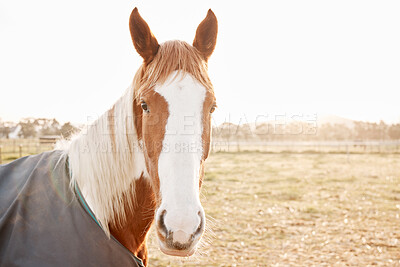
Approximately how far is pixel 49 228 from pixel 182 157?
1.02 m

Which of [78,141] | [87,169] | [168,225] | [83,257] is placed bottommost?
[83,257]

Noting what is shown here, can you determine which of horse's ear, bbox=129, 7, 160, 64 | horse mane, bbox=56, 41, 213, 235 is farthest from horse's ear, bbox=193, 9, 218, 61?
horse's ear, bbox=129, 7, 160, 64

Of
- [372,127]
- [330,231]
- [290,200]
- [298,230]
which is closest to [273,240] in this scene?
[298,230]

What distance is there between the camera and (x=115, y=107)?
2.16 meters

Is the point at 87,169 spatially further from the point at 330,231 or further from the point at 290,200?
the point at 290,200

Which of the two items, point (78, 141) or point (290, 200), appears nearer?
point (78, 141)

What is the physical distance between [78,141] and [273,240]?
4880 millimetres

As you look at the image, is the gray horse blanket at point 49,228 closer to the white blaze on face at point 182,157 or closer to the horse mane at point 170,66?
the white blaze on face at point 182,157

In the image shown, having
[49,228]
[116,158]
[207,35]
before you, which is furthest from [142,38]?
[49,228]

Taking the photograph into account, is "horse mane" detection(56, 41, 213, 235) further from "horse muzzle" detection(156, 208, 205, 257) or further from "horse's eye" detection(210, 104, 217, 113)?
"horse muzzle" detection(156, 208, 205, 257)

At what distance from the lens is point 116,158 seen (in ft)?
6.73

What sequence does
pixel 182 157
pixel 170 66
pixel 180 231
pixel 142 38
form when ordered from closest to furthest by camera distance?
1. pixel 180 231
2. pixel 182 157
3. pixel 170 66
4. pixel 142 38

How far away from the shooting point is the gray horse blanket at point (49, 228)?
1.67 m

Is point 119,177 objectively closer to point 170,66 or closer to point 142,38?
point 170,66
